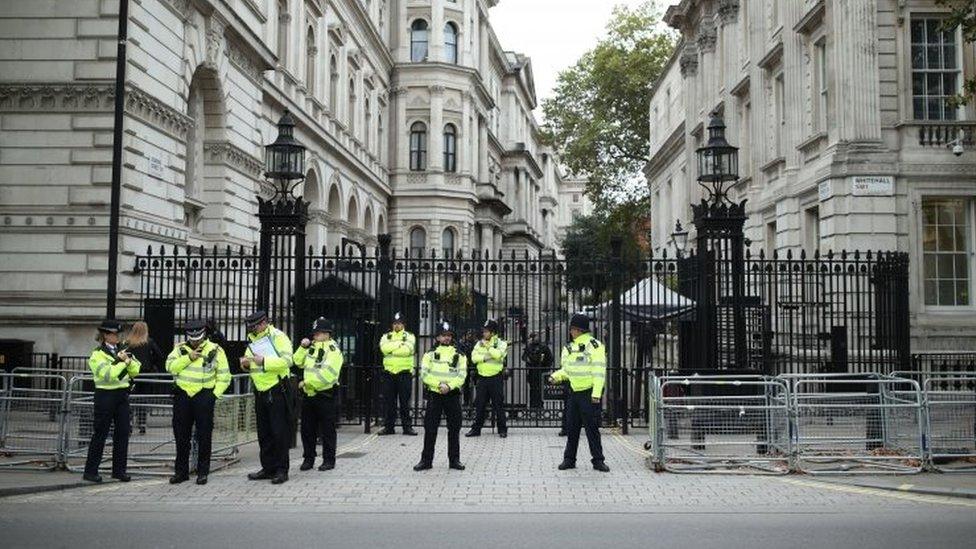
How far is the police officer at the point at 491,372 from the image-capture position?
14352 mm

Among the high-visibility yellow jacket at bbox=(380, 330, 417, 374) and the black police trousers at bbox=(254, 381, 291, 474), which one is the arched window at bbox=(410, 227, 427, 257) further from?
the black police trousers at bbox=(254, 381, 291, 474)

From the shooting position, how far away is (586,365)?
36.2ft

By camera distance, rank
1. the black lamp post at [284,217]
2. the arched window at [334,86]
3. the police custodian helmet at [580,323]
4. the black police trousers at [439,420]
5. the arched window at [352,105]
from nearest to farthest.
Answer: the black police trousers at [439,420]
the police custodian helmet at [580,323]
the black lamp post at [284,217]
the arched window at [334,86]
the arched window at [352,105]

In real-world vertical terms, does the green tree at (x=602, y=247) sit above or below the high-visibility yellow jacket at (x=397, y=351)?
above

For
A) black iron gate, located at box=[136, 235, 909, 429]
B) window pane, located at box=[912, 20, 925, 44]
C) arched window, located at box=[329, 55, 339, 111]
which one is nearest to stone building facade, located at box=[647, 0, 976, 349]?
window pane, located at box=[912, 20, 925, 44]

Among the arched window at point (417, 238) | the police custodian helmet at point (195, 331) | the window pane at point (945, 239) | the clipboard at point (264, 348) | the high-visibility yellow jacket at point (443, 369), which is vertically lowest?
the high-visibility yellow jacket at point (443, 369)

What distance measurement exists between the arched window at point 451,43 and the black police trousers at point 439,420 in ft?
145

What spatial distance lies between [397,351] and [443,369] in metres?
3.18

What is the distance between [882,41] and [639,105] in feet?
109

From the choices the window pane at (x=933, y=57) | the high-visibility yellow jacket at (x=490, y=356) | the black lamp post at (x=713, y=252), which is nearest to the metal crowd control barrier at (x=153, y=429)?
the high-visibility yellow jacket at (x=490, y=356)

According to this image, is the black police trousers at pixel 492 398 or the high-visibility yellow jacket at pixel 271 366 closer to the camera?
the high-visibility yellow jacket at pixel 271 366

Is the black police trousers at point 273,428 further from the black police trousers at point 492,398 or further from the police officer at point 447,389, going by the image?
the black police trousers at point 492,398

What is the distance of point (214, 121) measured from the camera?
22188 mm

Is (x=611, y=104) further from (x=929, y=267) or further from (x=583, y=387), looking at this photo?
(x=583, y=387)
